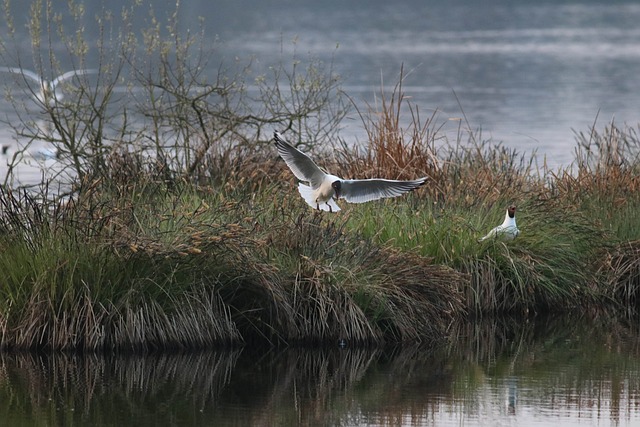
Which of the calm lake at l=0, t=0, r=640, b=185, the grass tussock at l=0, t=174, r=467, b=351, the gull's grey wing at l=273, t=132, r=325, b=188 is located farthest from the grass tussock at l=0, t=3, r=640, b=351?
the calm lake at l=0, t=0, r=640, b=185

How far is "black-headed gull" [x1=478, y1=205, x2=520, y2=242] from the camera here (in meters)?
11.4

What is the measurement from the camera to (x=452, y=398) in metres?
8.75

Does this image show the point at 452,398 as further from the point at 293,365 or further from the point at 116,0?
the point at 116,0

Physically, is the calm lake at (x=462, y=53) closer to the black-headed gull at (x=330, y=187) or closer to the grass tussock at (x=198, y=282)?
the black-headed gull at (x=330, y=187)

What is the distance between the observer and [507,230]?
11438 millimetres

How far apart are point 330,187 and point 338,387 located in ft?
6.74

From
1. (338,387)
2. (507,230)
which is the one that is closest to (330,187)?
(507,230)

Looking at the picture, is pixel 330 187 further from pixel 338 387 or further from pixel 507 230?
pixel 338 387

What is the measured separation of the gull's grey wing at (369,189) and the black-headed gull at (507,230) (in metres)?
1.05

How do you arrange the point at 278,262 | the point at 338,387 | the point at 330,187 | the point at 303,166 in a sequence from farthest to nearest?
1. the point at 303,166
2. the point at 330,187
3. the point at 278,262
4. the point at 338,387

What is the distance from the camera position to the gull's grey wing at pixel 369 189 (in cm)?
1072

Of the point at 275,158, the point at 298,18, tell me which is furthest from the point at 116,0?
the point at 275,158

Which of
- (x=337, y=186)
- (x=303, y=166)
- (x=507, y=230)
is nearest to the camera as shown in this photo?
(x=337, y=186)

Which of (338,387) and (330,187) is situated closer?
(338,387)
